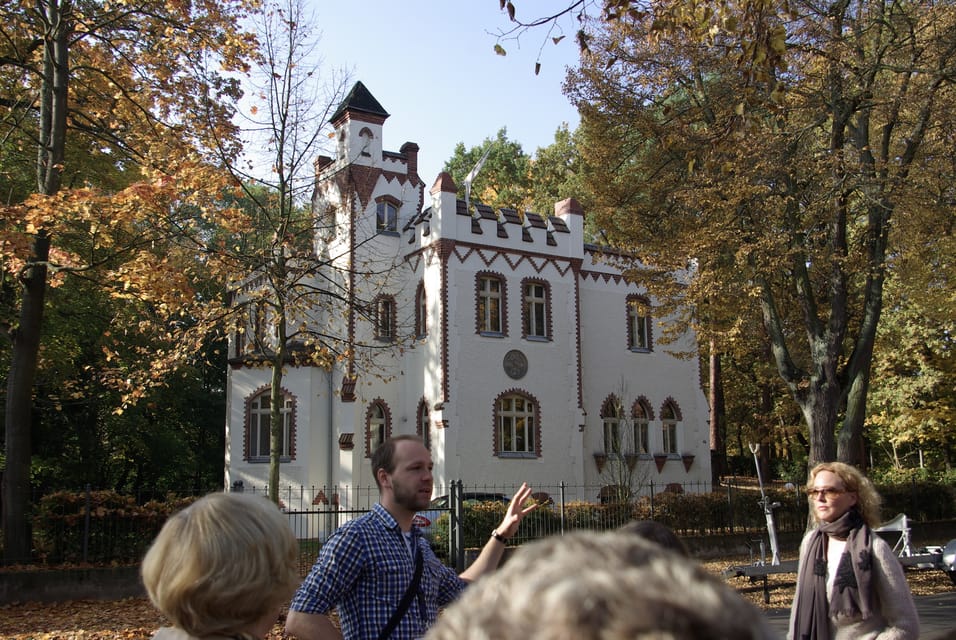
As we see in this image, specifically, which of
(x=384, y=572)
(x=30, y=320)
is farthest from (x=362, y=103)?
(x=384, y=572)

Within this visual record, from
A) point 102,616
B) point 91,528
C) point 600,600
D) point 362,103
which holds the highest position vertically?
point 362,103

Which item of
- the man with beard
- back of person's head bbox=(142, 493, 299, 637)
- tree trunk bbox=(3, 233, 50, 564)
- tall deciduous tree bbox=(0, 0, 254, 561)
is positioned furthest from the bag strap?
tree trunk bbox=(3, 233, 50, 564)

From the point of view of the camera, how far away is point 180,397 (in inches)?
1313

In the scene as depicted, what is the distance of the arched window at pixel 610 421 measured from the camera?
94.0 feet

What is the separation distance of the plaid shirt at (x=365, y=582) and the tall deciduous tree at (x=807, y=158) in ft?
37.3

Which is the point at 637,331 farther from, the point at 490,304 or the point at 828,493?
the point at 828,493

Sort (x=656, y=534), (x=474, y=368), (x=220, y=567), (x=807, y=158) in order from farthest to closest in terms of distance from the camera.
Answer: (x=474, y=368), (x=807, y=158), (x=656, y=534), (x=220, y=567)

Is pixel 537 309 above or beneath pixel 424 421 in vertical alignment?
above

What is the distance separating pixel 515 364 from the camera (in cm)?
2698

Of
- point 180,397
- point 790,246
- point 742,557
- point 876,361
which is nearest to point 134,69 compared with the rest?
point 790,246

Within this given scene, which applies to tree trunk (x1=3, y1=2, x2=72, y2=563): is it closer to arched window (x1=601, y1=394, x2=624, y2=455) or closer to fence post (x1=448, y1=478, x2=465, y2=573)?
fence post (x1=448, y1=478, x2=465, y2=573)

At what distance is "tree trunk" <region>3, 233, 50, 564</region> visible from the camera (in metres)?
12.9

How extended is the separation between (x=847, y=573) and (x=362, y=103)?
26583mm

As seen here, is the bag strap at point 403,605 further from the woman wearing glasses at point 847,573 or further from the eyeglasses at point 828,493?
the eyeglasses at point 828,493
